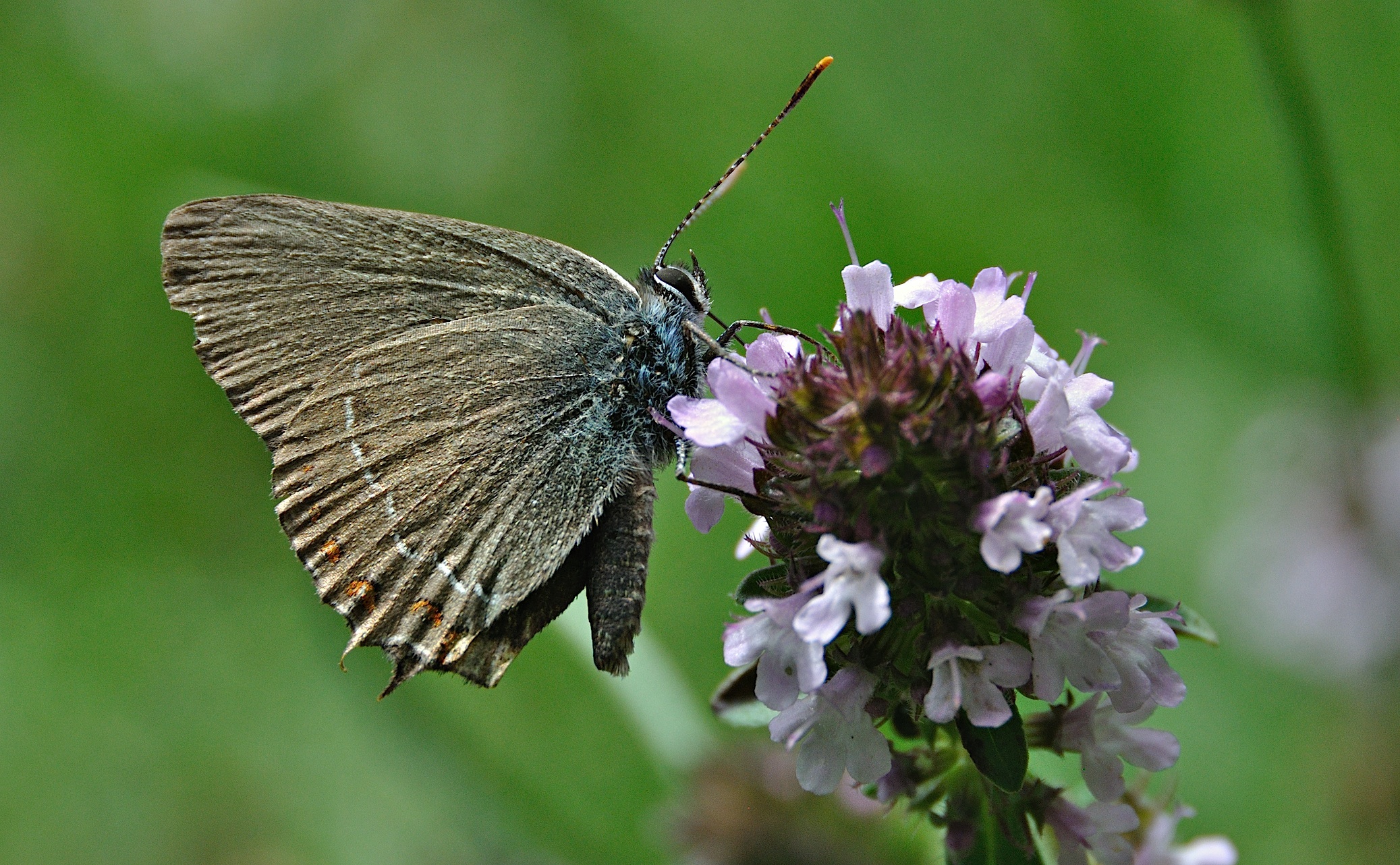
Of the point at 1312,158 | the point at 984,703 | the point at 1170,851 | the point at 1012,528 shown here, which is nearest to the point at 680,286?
the point at 1012,528

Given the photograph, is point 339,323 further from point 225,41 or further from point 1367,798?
point 225,41

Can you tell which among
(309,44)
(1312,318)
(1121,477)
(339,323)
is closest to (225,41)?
(309,44)

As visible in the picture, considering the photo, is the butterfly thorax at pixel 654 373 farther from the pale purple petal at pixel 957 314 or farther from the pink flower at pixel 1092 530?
the pink flower at pixel 1092 530

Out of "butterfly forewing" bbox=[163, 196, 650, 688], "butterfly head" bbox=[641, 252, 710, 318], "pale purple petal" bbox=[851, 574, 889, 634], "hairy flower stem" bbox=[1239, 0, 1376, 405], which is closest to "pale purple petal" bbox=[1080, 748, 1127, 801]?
"pale purple petal" bbox=[851, 574, 889, 634]

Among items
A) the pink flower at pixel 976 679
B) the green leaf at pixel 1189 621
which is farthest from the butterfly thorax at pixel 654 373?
the green leaf at pixel 1189 621

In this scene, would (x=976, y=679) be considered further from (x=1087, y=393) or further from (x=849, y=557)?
(x=1087, y=393)

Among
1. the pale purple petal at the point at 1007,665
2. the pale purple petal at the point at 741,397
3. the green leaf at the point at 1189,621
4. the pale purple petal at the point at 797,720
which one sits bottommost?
the pale purple petal at the point at 797,720

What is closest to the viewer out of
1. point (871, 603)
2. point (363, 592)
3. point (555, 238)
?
point (871, 603)
